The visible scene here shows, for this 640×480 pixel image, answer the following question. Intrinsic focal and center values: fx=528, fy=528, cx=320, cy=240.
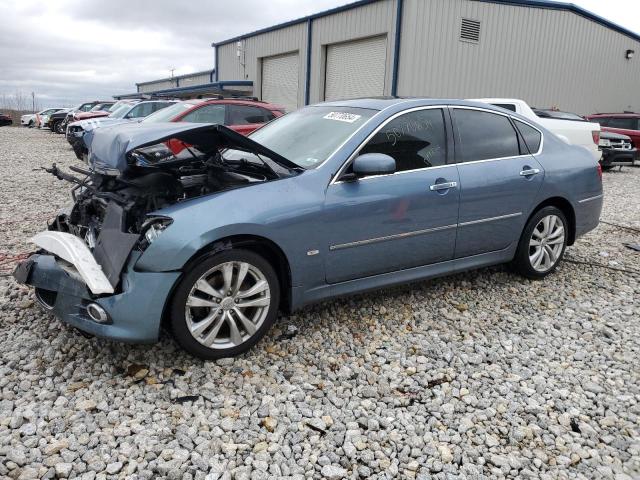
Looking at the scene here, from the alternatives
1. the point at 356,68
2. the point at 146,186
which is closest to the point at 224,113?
the point at 146,186

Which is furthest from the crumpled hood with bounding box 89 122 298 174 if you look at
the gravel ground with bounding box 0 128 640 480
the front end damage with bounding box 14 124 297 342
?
the gravel ground with bounding box 0 128 640 480

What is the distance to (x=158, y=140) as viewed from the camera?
3043 millimetres

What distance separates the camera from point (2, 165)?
12484 mm

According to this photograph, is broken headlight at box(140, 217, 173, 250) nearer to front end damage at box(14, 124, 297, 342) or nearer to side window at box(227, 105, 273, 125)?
front end damage at box(14, 124, 297, 342)

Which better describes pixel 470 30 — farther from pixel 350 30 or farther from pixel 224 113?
pixel 224 113

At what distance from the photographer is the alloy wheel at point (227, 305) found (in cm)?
302

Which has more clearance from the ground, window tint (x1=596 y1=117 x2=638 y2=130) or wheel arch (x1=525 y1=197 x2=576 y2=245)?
window tint (x1=596 y1=117 x2=638 y2=130)

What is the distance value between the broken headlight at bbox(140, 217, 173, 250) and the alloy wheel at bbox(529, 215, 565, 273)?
3080mm

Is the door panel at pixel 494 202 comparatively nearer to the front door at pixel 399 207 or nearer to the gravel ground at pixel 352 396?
the front door at pixel 399 207

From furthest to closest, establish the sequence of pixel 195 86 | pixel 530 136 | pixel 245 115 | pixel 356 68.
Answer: pixel 195 86, pixel 356 68, pixel 245 115, pixel 530 136

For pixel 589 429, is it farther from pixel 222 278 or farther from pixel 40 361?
pixel 40 361

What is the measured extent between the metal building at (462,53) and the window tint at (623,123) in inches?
164

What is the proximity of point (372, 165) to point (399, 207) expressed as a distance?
40 cm

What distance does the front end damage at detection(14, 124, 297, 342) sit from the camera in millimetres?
2850
